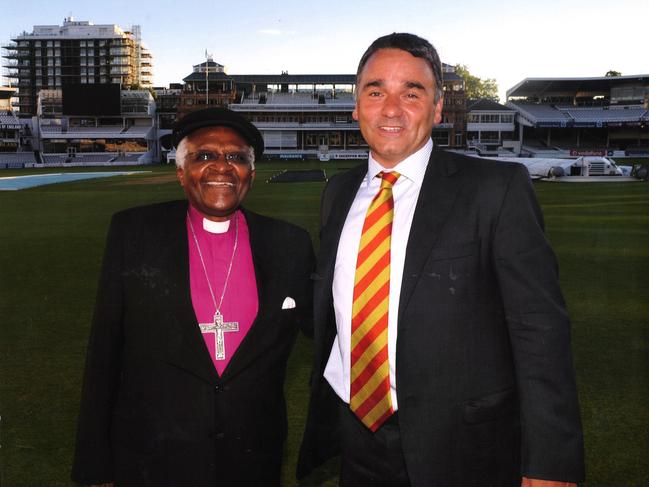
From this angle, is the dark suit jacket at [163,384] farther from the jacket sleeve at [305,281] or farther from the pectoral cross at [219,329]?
the jacket sleeve at [305,281]

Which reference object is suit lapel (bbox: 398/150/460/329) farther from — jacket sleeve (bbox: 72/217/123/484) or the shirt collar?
jacket sleeve (bbox: 72/217/123/484)

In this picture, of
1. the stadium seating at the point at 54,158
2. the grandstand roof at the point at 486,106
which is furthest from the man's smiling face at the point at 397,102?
the grandstand roof at the point at 486,106

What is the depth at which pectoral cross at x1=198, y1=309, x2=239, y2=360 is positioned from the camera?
8.81 feet

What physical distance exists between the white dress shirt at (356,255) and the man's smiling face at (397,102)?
61 mm

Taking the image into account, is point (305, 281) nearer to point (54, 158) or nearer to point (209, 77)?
point (54, 158)

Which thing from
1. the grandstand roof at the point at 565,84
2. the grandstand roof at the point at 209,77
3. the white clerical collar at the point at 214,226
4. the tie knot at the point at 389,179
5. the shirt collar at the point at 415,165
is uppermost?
the grandstand roof at the point at 209,77

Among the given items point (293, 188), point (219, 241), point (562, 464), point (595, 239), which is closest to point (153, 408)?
point (219, 241)

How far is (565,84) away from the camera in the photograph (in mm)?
82750

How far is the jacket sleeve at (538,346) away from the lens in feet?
7.10

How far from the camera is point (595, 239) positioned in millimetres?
12953

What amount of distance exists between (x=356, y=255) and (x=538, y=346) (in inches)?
29.8

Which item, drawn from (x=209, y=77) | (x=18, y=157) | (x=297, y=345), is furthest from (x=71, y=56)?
(x=297, y=345)

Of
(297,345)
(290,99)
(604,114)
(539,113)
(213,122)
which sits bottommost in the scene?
(297,345)

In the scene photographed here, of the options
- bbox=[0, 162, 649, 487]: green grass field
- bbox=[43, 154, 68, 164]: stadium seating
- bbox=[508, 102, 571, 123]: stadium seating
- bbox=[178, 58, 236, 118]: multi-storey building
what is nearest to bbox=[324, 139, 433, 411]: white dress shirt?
bbox=[0, 162, 649, 487]: green grass field
